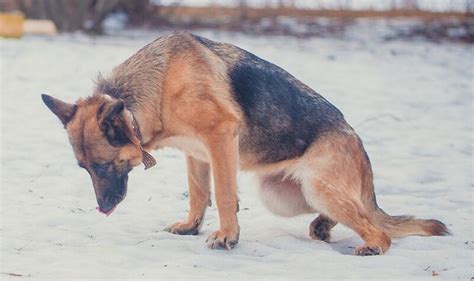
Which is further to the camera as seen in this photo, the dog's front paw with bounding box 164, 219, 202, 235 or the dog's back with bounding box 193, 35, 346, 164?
the dog's front paw with bounding box 164, 219, 202, 235

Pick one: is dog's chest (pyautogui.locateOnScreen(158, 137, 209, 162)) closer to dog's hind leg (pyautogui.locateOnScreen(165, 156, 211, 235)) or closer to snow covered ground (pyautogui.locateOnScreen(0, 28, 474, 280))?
dog's hind leg (pyautogui.locateOnScreen(165, 156, 211, 235))

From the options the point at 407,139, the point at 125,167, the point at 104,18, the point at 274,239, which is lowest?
the point at 104,18

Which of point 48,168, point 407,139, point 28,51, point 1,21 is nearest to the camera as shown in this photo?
point 48,168

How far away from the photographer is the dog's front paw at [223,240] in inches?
203

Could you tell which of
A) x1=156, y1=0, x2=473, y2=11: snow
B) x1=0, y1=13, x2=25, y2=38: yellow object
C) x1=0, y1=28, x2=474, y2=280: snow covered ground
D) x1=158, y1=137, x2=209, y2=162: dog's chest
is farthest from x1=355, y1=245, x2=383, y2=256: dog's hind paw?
x1=156, y1=0, x2=473, y2=11: snow

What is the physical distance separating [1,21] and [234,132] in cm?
1075

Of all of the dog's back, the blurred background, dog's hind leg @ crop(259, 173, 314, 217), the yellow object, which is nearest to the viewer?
the dog's back

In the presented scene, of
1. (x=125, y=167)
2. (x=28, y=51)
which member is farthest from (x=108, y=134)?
(x=28, y=51)

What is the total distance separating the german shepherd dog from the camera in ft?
16.5

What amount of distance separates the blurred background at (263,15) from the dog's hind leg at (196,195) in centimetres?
1106

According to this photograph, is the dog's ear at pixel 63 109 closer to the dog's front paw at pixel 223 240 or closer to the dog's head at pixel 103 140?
the dog's head at pixel 103 140

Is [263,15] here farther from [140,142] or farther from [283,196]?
[140,142]

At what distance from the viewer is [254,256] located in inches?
199

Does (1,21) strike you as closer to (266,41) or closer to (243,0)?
(266,41)
